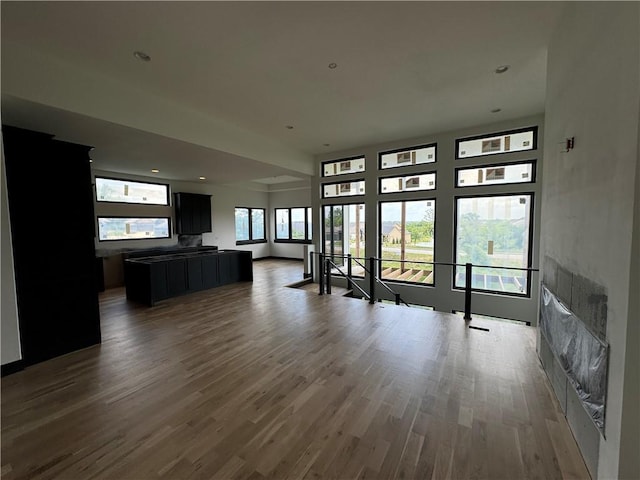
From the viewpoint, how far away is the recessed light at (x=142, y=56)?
2.85m

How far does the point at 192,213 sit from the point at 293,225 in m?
4.16

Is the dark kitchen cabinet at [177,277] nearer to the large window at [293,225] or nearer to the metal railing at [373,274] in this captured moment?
the metal railing at [373,274]

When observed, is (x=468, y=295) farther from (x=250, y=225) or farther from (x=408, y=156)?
(x=250, y=225)

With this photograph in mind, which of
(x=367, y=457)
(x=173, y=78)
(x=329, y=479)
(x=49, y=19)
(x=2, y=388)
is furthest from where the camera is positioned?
(x=173, y=78)

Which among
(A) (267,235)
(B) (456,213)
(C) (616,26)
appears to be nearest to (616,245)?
(C) (616,26)

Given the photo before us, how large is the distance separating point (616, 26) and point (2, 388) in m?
5.43

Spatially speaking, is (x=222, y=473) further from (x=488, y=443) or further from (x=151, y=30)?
(x=151, y=30)

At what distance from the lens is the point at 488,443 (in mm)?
1862

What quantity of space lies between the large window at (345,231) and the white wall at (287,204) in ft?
10.9

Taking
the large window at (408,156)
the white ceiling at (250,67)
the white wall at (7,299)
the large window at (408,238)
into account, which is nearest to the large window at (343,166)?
the large window at (408,156)

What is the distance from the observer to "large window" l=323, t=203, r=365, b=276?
7410mm

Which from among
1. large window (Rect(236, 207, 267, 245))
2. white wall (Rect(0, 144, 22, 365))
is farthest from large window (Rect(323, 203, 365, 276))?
white wall (Rect(0, 144, 22, 365))

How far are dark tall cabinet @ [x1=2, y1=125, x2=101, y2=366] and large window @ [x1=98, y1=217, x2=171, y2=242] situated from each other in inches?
169

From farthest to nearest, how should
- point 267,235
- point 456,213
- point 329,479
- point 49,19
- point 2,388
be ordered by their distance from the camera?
point 267,235, point 456,213, point 2,388, point 49,19, point 329,479
